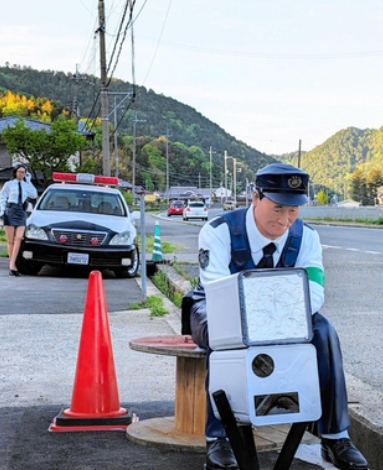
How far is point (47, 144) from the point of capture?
28859mm

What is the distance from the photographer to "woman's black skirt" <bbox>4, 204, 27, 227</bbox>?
40.4ft

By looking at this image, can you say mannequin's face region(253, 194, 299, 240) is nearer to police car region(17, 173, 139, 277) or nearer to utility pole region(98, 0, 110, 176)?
police car region(17, 173, 139, 277)

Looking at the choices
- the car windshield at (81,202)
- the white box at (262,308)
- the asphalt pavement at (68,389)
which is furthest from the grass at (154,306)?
the white box at (262,308)

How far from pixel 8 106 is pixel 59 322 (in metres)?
69.5

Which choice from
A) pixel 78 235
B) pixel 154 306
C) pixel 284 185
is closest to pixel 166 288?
pixel 78 235

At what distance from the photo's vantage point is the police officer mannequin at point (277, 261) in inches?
122

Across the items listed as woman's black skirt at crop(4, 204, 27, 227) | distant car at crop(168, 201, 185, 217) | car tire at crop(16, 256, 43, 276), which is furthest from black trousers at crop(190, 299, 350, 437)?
distant car at crop(168, 201, 185, 217)

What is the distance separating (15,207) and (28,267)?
115cm

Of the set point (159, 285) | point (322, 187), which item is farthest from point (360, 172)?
point (159, 285)

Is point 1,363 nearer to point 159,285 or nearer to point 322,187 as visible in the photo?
point 159,285

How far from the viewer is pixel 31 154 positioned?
29438 millimetres

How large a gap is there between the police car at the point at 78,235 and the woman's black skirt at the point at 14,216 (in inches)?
12.3

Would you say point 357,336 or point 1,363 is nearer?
point 1,363

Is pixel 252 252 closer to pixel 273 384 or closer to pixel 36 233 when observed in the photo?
pixel 273 384
